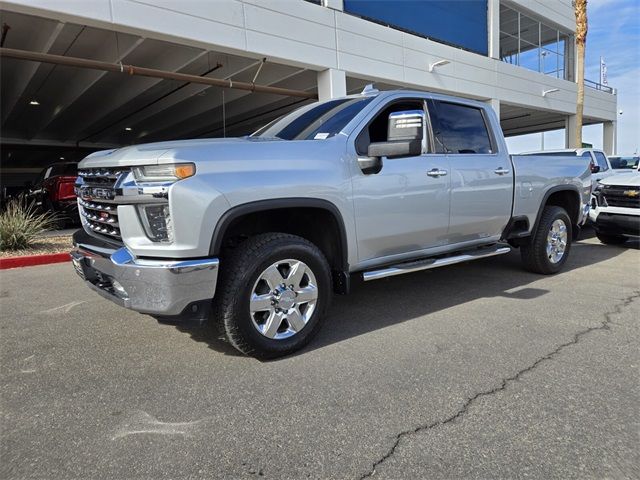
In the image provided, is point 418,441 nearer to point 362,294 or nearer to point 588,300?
point 362,294

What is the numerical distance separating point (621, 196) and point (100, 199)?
7.74 meters

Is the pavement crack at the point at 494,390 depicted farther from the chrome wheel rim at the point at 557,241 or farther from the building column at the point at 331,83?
the building column at the point at 331,83

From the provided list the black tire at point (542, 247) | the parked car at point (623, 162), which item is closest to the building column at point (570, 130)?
the parked car at point (623, 162)

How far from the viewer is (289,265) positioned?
3277 millimetres

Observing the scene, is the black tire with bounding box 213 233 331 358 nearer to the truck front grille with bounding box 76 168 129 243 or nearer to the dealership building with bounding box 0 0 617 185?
the truck front grille with bounding box 76 168 129 243

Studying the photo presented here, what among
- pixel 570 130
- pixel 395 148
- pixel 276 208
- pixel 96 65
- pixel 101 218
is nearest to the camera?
pixel 276 208

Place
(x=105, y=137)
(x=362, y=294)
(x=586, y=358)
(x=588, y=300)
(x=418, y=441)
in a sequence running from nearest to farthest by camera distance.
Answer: (x=418, y=441) < (x=586, y=358) < (x=588, y=300) < (x=362, y=294) < (x=105, y=137)

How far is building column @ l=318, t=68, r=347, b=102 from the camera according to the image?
12.4m

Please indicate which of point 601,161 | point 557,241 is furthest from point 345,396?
point 601,161

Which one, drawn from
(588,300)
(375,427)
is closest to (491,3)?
(588,300)

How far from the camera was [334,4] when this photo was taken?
12.3 meters

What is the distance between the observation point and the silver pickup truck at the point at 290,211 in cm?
287

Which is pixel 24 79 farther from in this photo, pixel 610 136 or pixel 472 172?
pixel 610 136

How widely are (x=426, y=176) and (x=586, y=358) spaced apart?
1.86m
